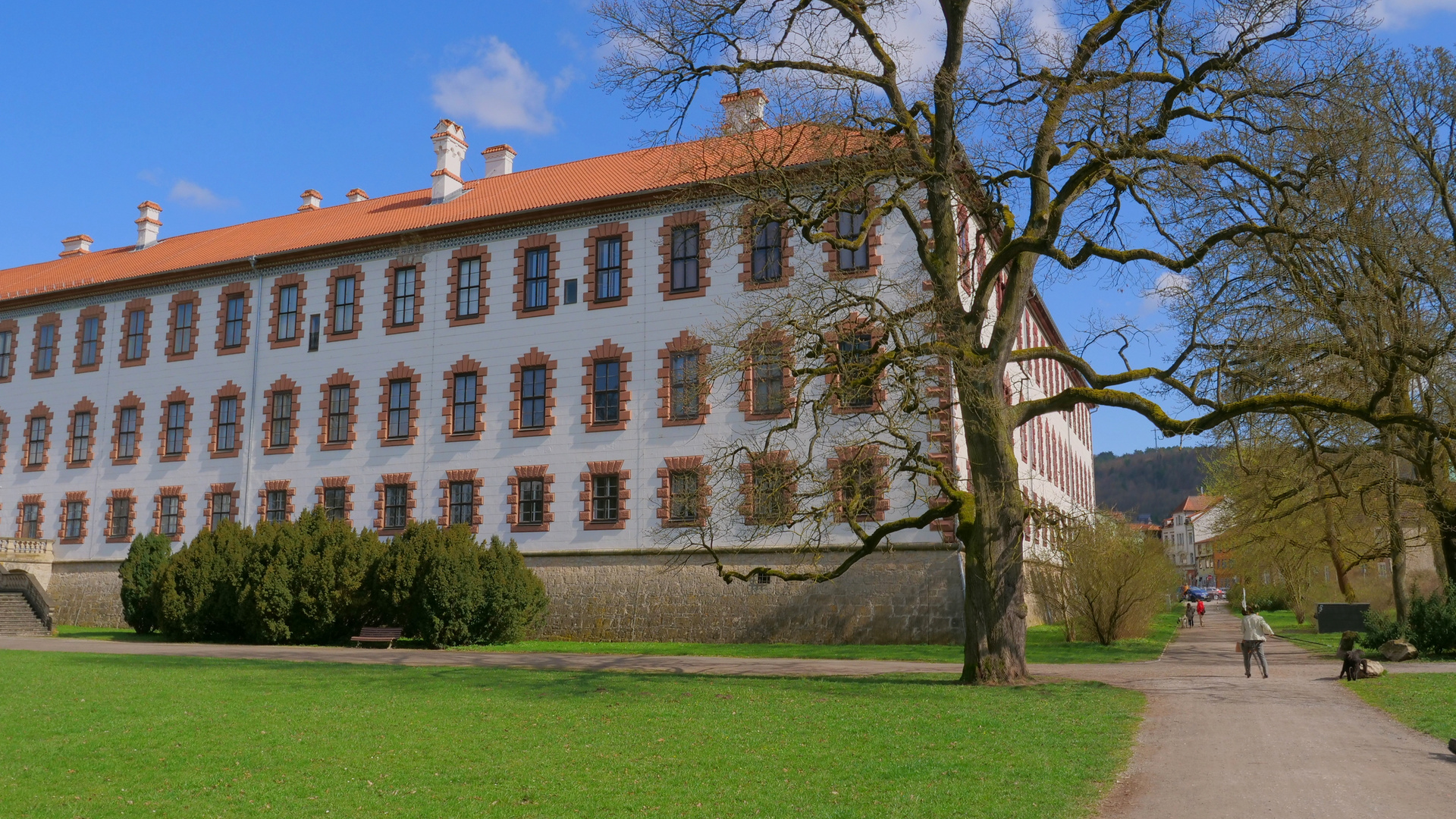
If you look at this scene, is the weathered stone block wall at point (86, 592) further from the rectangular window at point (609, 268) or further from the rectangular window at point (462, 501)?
the rectangular window at point (609, 268)

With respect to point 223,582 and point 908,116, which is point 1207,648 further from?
point 223,582

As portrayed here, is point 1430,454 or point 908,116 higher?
point 908,116

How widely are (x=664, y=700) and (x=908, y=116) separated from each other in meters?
10.2

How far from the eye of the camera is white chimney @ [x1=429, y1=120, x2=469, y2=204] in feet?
128

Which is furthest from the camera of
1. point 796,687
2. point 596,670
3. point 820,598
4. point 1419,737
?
point 820,598

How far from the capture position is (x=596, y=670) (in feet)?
69.5


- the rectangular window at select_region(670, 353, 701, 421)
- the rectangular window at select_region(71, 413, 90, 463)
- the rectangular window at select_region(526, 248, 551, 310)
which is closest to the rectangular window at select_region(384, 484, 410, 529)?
the rectangular window at select_region(526, 248, 551, 310)

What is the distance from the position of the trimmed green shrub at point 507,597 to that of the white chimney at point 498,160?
56.0 feet

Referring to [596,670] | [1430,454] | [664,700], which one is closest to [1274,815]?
[664,700]

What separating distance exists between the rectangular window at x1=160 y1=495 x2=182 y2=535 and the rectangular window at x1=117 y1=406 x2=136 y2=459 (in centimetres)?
268

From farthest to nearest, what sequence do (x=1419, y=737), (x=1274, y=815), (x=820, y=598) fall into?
1. (x=820, y=598)
2. (x=1419, y=737)
3. (x=1274, y=815)

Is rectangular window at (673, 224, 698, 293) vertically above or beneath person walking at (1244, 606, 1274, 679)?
above

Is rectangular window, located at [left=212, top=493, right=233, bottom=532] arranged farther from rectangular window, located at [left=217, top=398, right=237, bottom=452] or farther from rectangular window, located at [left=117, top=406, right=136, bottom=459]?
rectangular window, located at [left=117, top=406, right=136, bottom=459]

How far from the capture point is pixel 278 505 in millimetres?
36781
